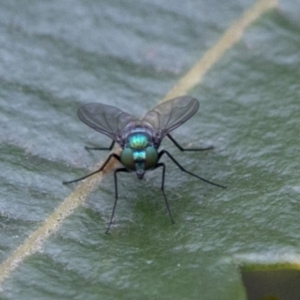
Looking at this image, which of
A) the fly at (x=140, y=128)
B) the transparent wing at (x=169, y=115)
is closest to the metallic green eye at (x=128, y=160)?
the fly at (x=140, y=128)

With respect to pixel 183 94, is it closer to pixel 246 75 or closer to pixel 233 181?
pixel 246 75

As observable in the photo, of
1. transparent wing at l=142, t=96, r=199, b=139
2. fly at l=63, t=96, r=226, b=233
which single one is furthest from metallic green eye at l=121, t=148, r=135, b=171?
transparent wing at l=142, t=96, r=199, b=139

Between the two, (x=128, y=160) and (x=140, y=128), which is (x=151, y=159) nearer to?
(x=128, y=160)

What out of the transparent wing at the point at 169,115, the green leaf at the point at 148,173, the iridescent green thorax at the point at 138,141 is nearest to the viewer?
the green leaf at the point at 148,173

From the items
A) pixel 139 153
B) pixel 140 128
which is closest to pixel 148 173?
pixel 139 153

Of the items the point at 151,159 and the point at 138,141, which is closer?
the point at 151,159

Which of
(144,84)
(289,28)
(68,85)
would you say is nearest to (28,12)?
(68,85)

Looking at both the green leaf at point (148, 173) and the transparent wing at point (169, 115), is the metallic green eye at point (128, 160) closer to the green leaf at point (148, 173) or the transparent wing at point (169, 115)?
the green leaf at point (148, 173)

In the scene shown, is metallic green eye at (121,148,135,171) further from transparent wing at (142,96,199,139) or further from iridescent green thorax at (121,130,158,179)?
transparent wing at (142,96,199,139)
